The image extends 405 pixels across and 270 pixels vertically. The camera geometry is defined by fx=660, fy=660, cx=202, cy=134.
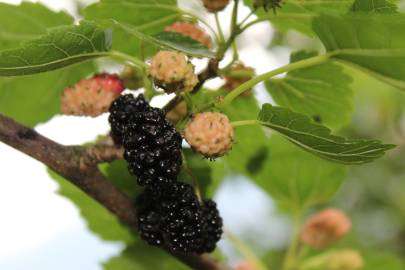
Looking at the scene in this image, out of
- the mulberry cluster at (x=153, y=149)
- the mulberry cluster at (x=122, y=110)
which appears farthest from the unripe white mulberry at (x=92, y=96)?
the mulberry cluster at (x=153, y=149)

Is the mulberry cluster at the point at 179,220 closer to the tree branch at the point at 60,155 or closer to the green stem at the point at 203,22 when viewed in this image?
the tree branch at the point at 60,155

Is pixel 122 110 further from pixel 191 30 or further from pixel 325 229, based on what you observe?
pixel 325 229

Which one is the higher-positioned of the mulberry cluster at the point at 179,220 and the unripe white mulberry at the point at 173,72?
the unripe white mulberry at the point at 173,72

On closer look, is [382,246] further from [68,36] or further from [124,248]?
[68,36]

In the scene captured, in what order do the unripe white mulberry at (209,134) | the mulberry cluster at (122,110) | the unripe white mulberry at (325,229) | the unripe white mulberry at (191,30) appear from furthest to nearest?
1. the unripe white mulberry at (325,229)
2. the unripe white mulberry at (191,30)
3. the mulberry cluster at (122,110)
4. the unripe white mulberry at (209,134)

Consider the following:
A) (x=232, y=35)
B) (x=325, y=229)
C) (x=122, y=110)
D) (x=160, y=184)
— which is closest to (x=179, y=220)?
(x=160, y=184)

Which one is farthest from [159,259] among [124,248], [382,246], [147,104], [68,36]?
[382,246]
